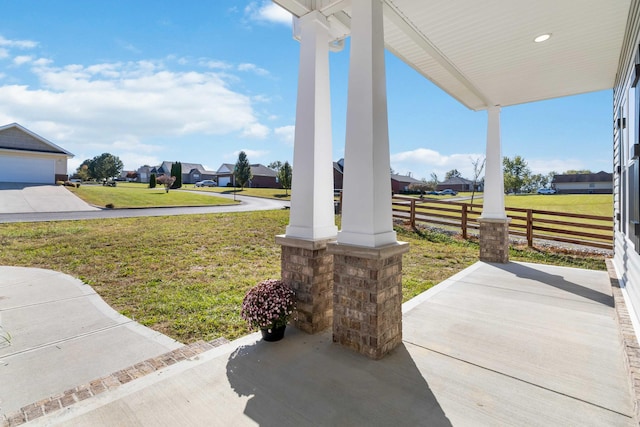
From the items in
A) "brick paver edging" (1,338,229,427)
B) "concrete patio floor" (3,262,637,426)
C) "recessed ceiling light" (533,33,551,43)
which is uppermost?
"recessed ceiling light" (533,33,551,43)

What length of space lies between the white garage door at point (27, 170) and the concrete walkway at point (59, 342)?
23.1 metres

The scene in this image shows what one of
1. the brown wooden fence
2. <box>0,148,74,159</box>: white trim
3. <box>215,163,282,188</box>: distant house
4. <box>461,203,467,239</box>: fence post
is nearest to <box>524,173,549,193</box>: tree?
<box>215,163,282,188</box>: distant house

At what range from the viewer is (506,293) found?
4637mm

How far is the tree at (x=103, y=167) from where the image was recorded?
49500 millimetres

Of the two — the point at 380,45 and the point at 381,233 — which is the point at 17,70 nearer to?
the point at 380,45

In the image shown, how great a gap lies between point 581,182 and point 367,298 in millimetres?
52196

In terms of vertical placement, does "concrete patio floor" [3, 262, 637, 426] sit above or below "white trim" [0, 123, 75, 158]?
below

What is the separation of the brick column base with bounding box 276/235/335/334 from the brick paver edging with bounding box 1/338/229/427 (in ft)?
2.86

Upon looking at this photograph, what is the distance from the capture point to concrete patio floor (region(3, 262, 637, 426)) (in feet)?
6.49

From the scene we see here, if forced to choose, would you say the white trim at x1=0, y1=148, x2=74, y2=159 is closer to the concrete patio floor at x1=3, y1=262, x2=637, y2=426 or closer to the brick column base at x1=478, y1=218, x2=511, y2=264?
the concrete patio floor at x1=3, y1=262, x2=637, y2=426

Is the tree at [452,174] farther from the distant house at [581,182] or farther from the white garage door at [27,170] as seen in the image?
the white garage door at [27,170]

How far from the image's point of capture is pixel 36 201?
50.5 ft

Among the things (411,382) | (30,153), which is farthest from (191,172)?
(411,382)

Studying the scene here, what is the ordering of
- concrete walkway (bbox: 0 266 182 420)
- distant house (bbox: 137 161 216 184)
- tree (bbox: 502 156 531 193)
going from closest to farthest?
1. concrete walkway (bbox: 0 266 182 420)
2. tree (bbox: 502 156 531 193)
3. distant house (bbox: 137 161 216 184)
